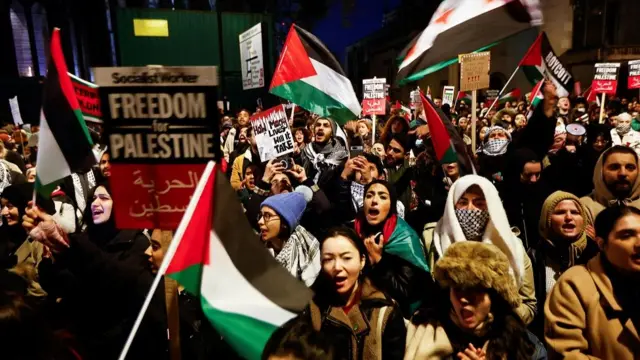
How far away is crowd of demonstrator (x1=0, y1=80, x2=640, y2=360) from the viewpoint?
208 centimetres

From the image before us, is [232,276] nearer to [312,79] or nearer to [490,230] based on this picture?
[490,230]

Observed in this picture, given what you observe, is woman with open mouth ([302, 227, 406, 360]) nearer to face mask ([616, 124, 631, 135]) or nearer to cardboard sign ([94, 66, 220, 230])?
cardboard sign ([94, 66, 220, 230])

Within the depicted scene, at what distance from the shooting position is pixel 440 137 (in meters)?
3.60

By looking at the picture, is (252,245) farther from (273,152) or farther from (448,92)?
(448,92)

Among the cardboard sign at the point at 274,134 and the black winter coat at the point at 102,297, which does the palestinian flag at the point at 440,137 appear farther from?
the black winter coat at the point at 102,297

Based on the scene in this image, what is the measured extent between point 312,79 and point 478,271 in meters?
3.31

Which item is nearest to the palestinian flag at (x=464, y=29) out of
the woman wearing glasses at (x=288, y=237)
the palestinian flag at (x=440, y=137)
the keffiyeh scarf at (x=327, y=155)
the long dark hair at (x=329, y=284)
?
the palestinian flag at (x=440, y=137)

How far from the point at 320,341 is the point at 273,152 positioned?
8.62ft

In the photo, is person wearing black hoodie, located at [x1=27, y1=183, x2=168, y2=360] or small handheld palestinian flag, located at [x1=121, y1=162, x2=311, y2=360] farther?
person wearing black hoodie, located at [x1=27, y1=183, x2=168, y2=360]

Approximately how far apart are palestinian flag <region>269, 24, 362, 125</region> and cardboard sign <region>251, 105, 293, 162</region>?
1.44 ft

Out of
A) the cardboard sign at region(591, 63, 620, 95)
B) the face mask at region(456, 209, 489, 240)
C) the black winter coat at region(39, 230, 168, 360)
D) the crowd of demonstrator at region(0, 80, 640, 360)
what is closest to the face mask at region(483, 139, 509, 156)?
the crowd of demonstrator at region(0, 80, 640, 360)

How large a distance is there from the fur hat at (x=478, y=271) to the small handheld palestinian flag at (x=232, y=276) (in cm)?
75

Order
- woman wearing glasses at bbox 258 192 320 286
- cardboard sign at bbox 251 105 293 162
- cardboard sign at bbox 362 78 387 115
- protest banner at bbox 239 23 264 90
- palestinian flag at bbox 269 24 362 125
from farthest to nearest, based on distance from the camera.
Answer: protest banner at bbox 239 23 264 90 < cardboard sign at bbox 362 78 387 115 < palestinian flag at bbox 269 24 362 125 < cardboard sign at bbox 251 105 293 162 < woman wearing glasses at bbox 258 192 320 286

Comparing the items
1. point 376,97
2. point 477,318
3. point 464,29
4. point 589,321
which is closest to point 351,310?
point 477,318
